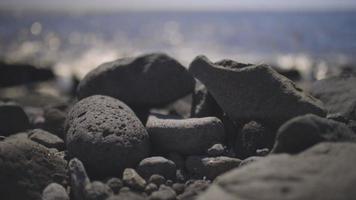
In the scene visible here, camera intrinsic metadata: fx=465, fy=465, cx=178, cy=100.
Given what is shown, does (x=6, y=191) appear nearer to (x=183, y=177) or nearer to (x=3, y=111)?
(x=183, y=177)

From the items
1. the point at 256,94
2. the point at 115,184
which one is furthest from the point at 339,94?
the point at 115,184

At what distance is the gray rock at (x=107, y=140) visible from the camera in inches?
194

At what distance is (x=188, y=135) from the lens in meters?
5.30

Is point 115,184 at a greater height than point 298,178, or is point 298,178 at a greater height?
point 298,178

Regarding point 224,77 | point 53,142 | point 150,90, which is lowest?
point 53,142

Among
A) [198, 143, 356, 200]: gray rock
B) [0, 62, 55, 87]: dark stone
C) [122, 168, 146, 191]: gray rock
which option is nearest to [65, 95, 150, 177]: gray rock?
[122, 168, 146, 191]: gray rock

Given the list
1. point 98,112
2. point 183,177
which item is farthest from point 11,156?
point 183,177

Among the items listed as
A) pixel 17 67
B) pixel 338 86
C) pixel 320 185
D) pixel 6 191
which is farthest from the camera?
pixel 17 67

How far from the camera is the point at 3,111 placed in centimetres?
716

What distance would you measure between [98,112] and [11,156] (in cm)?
115

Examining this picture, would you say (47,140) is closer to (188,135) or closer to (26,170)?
(26,170)

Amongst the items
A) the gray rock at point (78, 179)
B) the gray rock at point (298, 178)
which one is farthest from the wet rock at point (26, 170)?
the gray rock at point (298, 178)

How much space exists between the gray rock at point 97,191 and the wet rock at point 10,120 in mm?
3299

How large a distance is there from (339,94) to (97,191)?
3.84m
